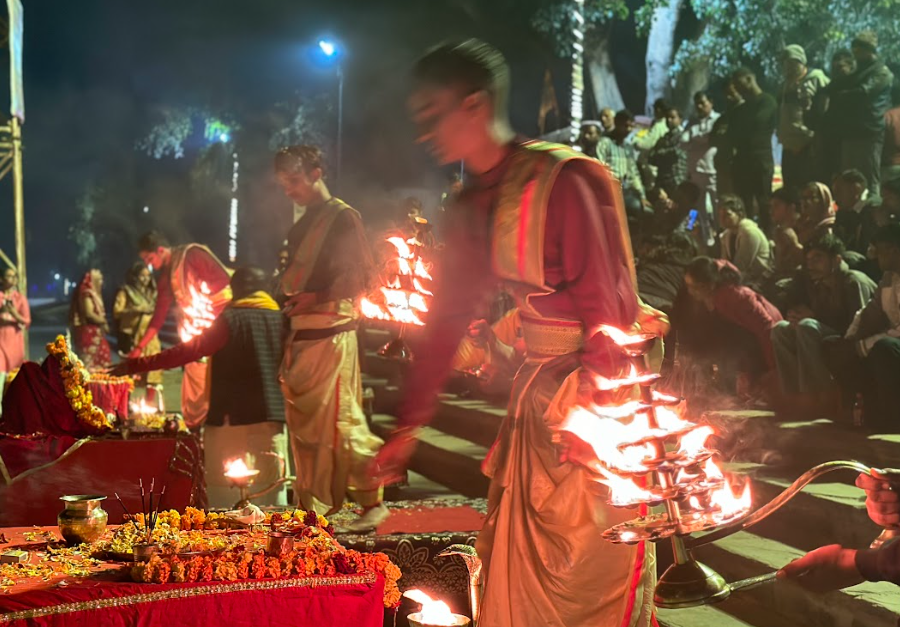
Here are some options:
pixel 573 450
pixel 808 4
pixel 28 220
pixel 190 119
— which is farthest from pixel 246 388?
pixel 190 119

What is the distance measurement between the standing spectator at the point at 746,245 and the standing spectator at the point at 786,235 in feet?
0.68

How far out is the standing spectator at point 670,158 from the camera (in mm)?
13500

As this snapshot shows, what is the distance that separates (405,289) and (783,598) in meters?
2.81

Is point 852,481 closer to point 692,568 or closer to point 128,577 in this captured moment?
point 692,568

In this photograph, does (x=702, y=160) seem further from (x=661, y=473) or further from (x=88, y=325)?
(x=661, y=473)

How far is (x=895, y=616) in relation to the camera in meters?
4.65

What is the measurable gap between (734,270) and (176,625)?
23.4ft

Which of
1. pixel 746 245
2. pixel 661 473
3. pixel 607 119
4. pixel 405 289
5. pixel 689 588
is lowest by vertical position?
pixel 689 588

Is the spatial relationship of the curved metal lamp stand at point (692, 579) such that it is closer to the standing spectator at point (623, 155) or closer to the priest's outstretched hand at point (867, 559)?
the priest's outstretched hand at point (867, 559)

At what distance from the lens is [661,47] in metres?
16.2

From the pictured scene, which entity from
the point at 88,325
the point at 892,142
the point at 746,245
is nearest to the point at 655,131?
the point at 746,245

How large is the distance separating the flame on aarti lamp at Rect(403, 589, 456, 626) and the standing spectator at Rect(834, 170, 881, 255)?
6900 millimetres

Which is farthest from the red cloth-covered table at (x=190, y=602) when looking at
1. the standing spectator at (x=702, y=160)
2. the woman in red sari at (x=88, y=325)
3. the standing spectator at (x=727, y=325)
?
the standing spectator at (x=702, y=160)

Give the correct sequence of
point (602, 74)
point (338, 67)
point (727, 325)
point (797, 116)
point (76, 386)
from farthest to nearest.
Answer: point (338, 67), point (602, 74), point (797, 116), point (727, 325), point (76, 386)
